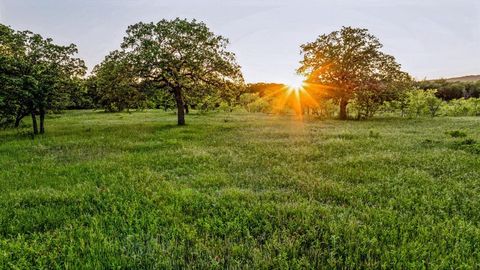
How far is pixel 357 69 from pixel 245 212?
40.0 metres

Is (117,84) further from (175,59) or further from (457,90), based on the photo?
(457,90)

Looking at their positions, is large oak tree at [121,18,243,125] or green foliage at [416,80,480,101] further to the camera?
green foliage at [416,80,480,101]

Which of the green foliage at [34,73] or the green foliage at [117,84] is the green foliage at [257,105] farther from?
the green foliage at [34,73]

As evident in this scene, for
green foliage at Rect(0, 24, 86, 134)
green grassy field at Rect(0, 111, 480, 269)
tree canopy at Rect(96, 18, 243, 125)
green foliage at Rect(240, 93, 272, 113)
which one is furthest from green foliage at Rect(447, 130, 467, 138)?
green foliage at Rect(240, 93, 272, 113)

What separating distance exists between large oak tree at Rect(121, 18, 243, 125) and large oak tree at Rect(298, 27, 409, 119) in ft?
57.1

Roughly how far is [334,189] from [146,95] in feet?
82.3

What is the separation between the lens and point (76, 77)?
26.5 metres

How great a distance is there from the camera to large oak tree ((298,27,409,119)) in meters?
41.2

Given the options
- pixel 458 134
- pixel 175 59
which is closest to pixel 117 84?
pixel 175 59

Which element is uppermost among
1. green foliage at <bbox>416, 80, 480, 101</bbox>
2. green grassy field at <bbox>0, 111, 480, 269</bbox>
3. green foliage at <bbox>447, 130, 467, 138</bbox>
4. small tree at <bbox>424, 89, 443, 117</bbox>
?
green foliage at <bbox>416, 80, 480, 101</bbox>

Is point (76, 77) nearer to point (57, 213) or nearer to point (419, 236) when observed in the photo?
point (57, 213)

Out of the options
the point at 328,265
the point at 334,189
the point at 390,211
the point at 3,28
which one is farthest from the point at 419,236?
the point at 3,28

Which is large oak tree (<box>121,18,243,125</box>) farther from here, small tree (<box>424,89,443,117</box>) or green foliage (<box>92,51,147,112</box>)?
small tree (<box>424,89,443,117</box>)

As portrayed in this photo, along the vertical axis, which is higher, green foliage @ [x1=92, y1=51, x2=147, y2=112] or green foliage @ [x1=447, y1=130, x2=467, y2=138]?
green foliage @ [x1=92, y1=51, x2=147, y2=112]
